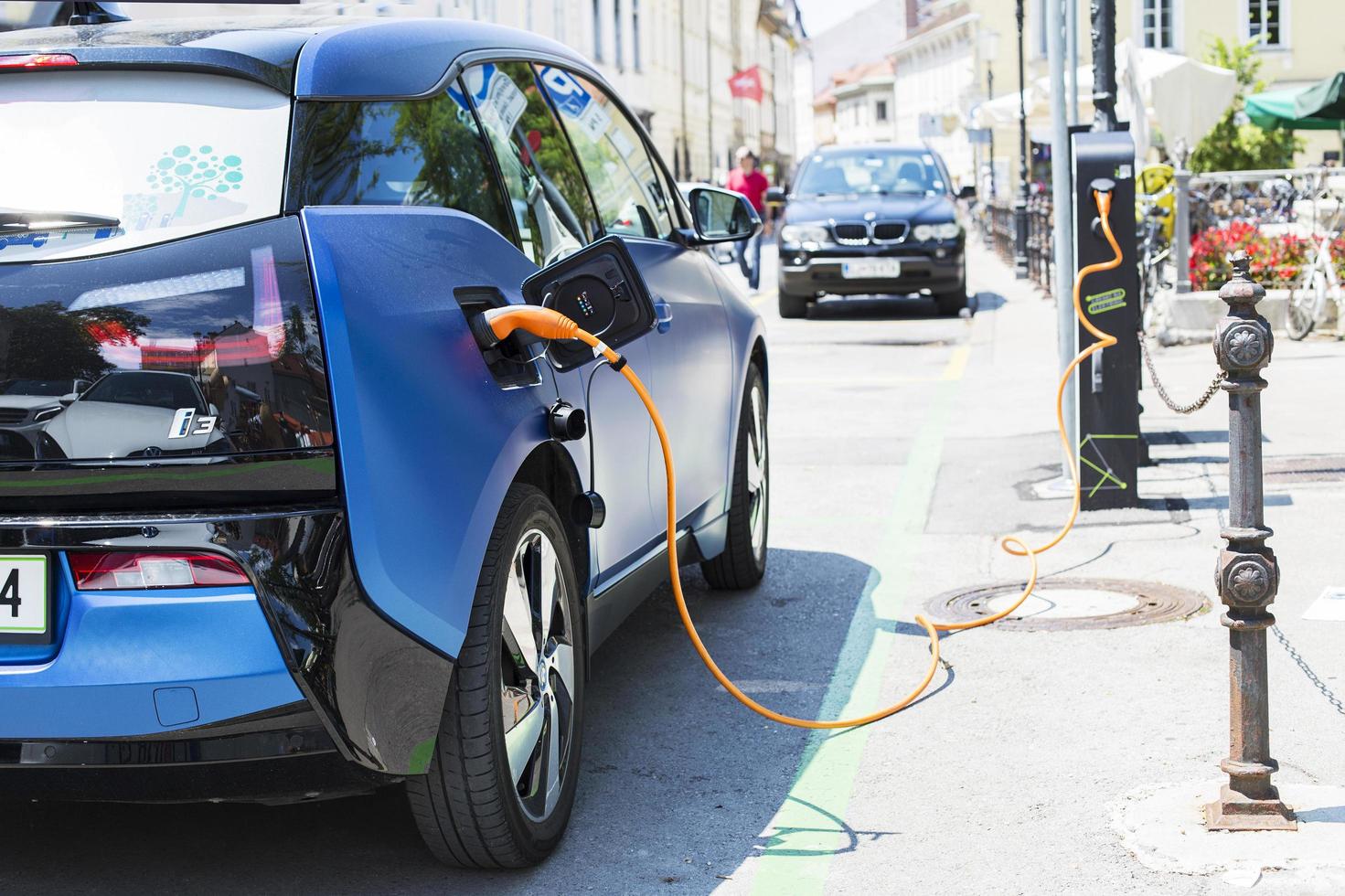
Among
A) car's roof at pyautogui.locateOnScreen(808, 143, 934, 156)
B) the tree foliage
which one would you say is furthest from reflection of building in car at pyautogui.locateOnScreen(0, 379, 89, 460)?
the tree foliage

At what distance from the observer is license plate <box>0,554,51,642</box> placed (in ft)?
9.64

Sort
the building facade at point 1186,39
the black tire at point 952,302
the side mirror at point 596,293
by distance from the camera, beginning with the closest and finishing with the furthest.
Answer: the side mirror at point 596,293
the black tire at point 952,302
the building facade at point 1186,39

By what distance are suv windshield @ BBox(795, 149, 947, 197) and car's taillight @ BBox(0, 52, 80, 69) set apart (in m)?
16.5

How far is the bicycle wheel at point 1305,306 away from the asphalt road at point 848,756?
20.9ft

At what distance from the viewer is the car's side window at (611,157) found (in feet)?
15.5

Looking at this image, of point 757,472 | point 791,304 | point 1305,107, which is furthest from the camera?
point 1305,107

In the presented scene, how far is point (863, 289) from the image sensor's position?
18906 mm

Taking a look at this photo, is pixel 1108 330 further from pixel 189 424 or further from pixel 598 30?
pixel 598 30

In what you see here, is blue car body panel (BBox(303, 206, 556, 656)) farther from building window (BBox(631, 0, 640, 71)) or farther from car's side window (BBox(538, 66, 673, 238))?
building window (BBox(631, 0, 640, 71))

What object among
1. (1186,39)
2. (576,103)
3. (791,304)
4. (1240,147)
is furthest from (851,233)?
(1186,39)

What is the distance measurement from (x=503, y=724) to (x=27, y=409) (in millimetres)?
1044

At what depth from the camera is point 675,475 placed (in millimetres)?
4844

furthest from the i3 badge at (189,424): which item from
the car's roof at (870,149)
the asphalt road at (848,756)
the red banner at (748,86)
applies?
the red banner at (748,86)

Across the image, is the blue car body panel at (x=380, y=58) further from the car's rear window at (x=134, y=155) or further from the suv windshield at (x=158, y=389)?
the suv windshield at (x=158, y=389)
